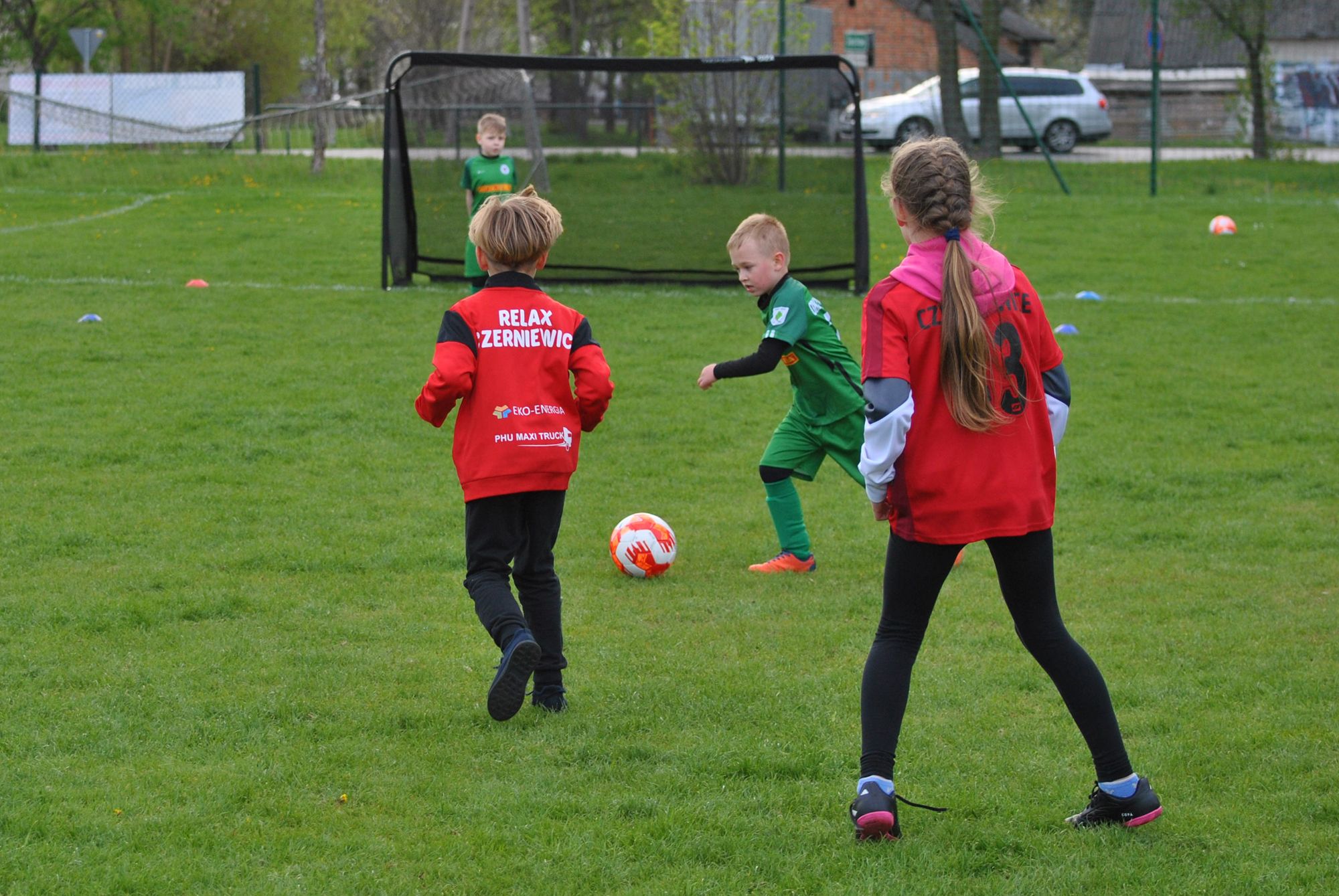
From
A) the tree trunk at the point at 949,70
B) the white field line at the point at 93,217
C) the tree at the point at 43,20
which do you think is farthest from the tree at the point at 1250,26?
the tree at the point at 43,20

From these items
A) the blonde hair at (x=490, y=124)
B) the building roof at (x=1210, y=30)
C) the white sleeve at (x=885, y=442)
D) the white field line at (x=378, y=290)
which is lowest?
the white sleeve at (x=885, y=442)

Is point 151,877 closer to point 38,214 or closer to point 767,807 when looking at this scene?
point 767,807

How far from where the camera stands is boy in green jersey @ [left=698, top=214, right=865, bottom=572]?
215 inches

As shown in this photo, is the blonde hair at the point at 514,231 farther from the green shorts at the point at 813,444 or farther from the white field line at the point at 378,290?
the white field line at the point at 378,290

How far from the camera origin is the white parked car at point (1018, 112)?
74.4ft

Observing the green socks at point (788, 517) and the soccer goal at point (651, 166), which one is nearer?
the green socks at point (788, 517)

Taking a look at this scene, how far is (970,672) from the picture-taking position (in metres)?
4.82

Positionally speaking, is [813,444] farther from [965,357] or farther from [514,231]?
[965,357]

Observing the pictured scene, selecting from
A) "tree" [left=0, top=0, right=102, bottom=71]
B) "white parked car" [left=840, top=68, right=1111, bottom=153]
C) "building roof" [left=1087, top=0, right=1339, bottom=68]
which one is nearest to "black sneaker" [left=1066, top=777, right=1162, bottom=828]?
"white parked car" [left=840, top=68, right=1111, bottom=153]

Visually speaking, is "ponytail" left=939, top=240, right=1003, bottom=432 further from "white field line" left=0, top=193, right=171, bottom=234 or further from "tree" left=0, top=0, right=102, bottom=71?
"tree" left=0, top=0, right=102, bottom=71

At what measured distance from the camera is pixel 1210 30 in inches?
1038

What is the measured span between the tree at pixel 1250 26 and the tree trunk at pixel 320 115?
52.7ft

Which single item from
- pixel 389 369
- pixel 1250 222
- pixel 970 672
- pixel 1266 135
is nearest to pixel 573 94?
pixel 1266 135

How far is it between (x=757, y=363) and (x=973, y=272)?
2.04 metres
